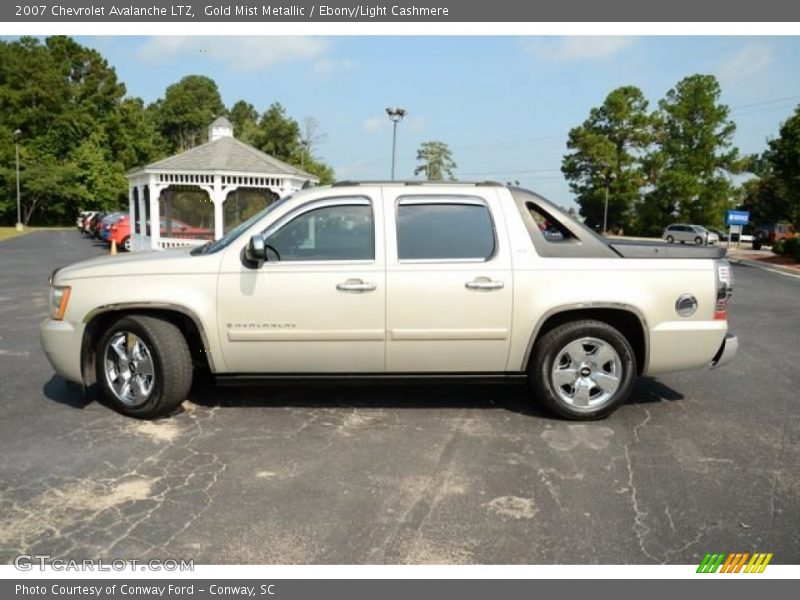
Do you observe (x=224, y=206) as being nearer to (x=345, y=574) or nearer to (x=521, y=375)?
(x=521, y=375)

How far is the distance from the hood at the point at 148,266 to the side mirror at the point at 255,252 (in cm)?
25

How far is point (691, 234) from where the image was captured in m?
46.9

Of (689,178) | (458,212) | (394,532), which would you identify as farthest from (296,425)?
(689,178)

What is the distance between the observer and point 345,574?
2994 millimetres

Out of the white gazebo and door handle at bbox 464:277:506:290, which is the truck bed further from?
the white gazebo

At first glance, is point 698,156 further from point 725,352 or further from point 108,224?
point 725,352

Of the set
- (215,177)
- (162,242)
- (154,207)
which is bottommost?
(162,242)

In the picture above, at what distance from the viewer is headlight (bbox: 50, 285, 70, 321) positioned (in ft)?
16.3

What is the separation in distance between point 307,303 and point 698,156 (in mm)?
57704

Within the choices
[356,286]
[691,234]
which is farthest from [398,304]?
[691,234]

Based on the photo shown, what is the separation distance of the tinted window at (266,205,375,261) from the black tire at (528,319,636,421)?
1.56 metres

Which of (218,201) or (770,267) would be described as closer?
(218,201)

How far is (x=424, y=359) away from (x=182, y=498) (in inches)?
78.7

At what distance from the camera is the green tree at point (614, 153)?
6103 cm
